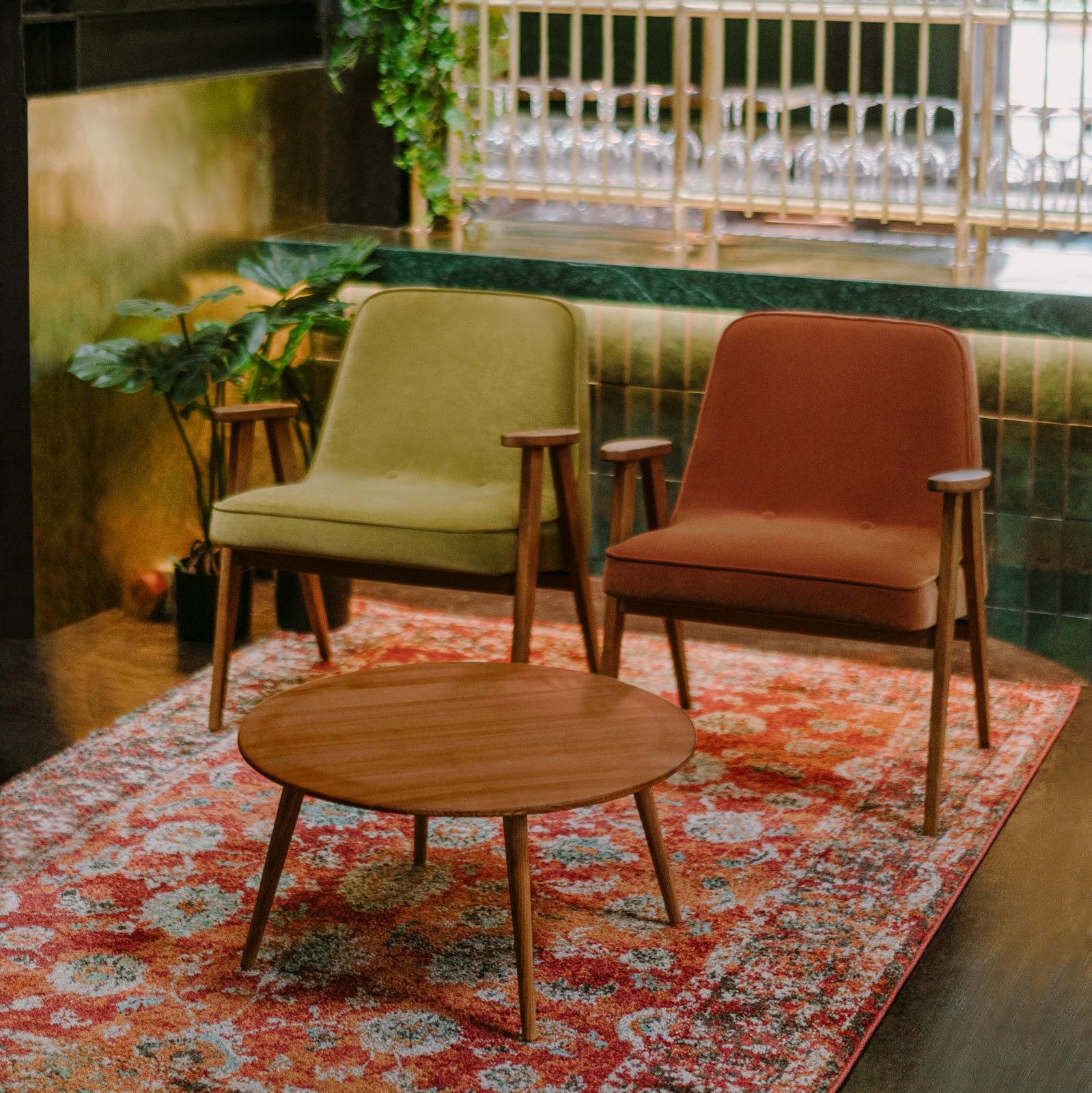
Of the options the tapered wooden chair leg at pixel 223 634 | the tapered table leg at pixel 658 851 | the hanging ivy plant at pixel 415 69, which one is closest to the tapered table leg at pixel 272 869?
the tapered table leg at pixel 658 851

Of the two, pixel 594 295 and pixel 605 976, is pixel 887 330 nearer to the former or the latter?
pixel 594 295

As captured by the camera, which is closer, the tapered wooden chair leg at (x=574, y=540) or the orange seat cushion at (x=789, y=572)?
the orange seat cushion at (x=789, y=572)

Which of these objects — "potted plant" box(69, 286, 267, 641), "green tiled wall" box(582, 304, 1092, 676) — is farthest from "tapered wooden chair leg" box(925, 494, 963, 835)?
"potted plant" box(69, 286, 267, 641)

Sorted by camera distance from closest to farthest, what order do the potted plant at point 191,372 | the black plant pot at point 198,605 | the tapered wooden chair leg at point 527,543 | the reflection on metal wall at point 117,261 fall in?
the tapered wooden chair leg at point 527,543, the potted plant at point 191,372, the reflection on metal wall at point 117,261, the black plant pot at point 198,605

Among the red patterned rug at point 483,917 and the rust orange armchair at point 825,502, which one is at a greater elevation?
the rust orange armchair at point 825,502

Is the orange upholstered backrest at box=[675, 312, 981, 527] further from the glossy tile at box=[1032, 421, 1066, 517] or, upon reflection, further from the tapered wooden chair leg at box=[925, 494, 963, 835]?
the glossy tile at box=[1032, 421, 1066, 517]

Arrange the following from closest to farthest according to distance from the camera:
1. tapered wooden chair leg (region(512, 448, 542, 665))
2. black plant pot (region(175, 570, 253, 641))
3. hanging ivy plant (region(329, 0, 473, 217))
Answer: tapered wooden chair leg (region(512, 448, 542, 665)) → black plant pot (region(175, 570, 253, 641)) → hanging ivy plant (region(329, 0, 473, 217))

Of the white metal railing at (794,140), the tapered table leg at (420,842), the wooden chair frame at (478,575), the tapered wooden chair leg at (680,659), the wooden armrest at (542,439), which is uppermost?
the white metal railing at (794,140)

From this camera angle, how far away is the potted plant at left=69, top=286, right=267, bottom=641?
4480 millimetres

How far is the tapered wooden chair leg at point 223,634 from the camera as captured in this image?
4141mm

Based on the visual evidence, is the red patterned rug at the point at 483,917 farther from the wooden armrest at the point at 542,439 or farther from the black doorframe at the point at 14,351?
the wooden armrest at the point at 542,439

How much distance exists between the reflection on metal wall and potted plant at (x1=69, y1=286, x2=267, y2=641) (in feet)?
0.39

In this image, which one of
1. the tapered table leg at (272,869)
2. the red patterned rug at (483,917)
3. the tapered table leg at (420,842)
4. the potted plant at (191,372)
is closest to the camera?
the red patterned rug at (483,917)

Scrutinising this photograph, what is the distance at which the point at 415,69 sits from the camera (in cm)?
554
